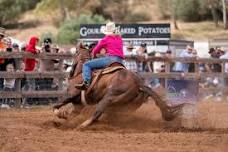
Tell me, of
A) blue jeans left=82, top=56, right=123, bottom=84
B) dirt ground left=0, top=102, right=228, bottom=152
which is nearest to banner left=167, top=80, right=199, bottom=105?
dirt ground left=0, top=102, right=228, bottom=152

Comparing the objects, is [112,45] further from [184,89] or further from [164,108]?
[184,89]

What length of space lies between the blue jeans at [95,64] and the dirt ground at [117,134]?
0.85 m

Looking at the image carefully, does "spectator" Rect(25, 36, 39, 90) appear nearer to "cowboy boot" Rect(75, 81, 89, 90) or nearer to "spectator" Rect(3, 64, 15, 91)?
"spectator" Rect(3, 64, 15, 91)

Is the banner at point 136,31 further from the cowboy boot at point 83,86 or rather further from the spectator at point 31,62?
the cowboy boot at point 83,86

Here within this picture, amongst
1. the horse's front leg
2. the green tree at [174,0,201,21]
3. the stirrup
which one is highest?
the green tree at [174,0,201,21]

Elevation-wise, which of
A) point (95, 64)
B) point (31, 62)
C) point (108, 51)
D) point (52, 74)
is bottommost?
point (95, 64)

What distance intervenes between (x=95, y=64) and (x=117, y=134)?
77.5 inches

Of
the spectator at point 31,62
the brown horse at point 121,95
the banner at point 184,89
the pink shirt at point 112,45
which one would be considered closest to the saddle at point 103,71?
the brown horse at point 121,95

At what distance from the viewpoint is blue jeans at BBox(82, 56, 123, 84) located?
1168cm

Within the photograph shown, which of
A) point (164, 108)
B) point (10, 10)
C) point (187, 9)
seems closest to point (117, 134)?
point (164, 108)

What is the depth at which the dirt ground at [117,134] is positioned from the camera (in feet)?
28.3

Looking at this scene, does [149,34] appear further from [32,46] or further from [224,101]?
[32,46]

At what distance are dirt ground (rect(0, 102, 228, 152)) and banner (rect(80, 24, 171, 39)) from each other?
8.96 m

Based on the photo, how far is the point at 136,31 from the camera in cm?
2328
